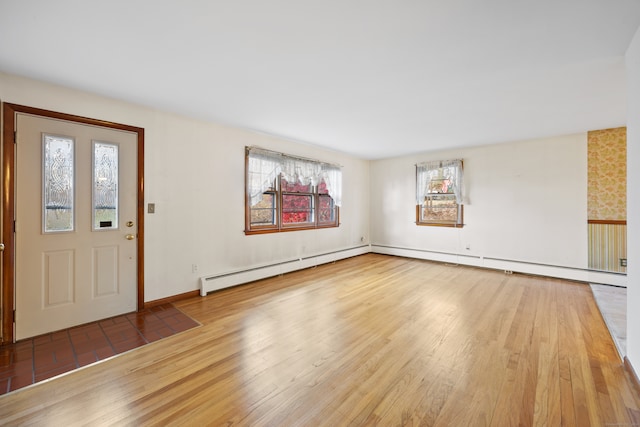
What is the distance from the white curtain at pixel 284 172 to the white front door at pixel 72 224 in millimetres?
1658

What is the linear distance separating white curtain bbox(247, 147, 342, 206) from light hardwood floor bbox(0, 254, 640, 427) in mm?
1926

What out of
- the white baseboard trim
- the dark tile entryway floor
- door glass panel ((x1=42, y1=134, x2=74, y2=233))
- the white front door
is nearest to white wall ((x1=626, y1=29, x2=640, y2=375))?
the white baseboard trim

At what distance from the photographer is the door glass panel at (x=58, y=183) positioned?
261cm

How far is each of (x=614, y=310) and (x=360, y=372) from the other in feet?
11.2

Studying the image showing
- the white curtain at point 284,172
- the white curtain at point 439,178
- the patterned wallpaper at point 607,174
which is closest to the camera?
the patterned wallpaper at point 607,174

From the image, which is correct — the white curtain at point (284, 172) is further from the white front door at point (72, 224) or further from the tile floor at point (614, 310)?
the tile floor at point (614, 310)

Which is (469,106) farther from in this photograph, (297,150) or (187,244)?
(187,244)

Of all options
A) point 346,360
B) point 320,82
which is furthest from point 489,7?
point 346,360

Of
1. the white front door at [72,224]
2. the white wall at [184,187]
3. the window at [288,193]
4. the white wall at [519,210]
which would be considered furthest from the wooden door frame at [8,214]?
the white wall at [519,210]

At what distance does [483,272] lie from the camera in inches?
198

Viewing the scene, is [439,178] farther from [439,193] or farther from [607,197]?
[607,197]

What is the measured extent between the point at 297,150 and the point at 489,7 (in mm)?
3805

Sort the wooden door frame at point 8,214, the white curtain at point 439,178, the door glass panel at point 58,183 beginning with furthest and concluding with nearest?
the white curtain at point 439,178 < the door glass panel at point 58,183 < the wooden door frame at point 8,214

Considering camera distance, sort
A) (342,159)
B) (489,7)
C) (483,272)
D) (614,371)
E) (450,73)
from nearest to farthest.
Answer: (489,7) → (614,371) → (450,73) → (483,272) → (342,159)
